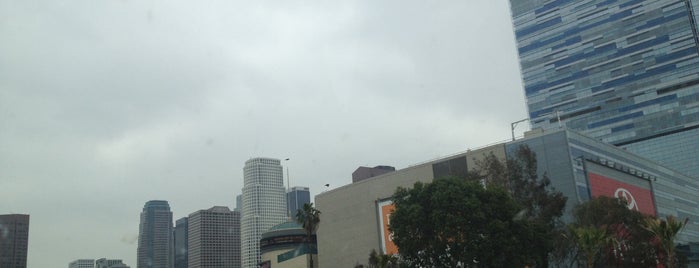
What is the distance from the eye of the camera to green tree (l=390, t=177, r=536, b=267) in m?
51.8

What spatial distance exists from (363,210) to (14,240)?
289 ft

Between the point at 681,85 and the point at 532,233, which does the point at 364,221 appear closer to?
the point at 532,233

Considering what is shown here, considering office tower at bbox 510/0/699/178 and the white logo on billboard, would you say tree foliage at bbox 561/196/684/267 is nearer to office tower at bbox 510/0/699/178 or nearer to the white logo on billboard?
the white logo on billboard

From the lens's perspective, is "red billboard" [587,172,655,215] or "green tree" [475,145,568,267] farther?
"red billboard" [587,172,655,215]

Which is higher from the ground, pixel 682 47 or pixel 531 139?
pixel 682 47

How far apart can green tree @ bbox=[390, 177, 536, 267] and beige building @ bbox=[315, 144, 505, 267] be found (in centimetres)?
2322

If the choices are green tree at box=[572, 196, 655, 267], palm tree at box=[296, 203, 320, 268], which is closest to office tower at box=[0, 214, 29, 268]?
palm tree at box=[296, 203, 320, 268]

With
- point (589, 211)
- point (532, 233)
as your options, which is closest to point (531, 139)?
point (589, 211)

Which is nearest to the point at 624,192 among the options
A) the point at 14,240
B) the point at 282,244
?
the point at 282,244

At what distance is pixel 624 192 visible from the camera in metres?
81.5

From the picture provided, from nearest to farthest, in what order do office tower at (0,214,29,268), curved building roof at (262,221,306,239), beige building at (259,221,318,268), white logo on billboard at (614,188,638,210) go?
white logo on billboard at (614,188,638,210)
beige building at (259,221,318,268)
curved building roof at (262,221,306,239)
office tower at (0,214,29,268)

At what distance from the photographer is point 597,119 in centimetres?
16375

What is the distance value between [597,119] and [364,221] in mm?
98917

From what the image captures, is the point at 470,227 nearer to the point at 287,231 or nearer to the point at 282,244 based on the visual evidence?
the point at 282,244
